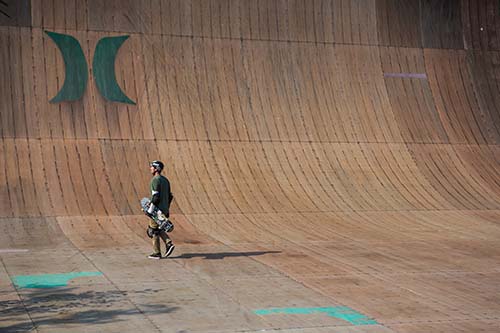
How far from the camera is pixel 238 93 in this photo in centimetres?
1747

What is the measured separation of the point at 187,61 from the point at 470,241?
7919mm

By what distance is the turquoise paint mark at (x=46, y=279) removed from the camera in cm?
870

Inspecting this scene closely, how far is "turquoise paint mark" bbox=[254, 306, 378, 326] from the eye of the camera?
738 cm

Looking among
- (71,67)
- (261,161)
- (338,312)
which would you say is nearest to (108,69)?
(71,67)

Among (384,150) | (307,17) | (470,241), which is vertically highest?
(307,17)

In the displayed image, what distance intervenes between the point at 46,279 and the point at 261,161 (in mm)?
7718

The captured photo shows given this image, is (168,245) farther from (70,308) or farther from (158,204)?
(70,308)

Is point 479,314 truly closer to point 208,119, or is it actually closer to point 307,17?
point 208,119

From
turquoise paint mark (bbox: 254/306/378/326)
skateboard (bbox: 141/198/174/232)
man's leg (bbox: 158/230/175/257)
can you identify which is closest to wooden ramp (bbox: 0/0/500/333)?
turquoise paint mark (bbox: 254/306/378/326)

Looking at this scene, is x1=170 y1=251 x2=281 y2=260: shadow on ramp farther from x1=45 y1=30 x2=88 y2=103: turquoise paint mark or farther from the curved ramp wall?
x1=45 y1=30 x2=88 y2=103: turquoise paint mark

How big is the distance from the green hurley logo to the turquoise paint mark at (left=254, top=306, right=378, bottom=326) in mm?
9852

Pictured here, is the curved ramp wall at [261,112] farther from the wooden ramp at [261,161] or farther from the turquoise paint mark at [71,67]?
the turquoise paint mark at [71,67]

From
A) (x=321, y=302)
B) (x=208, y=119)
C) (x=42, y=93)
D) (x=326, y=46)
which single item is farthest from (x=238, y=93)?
(x=321, y=302)

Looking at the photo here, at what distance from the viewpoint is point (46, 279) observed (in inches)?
356
